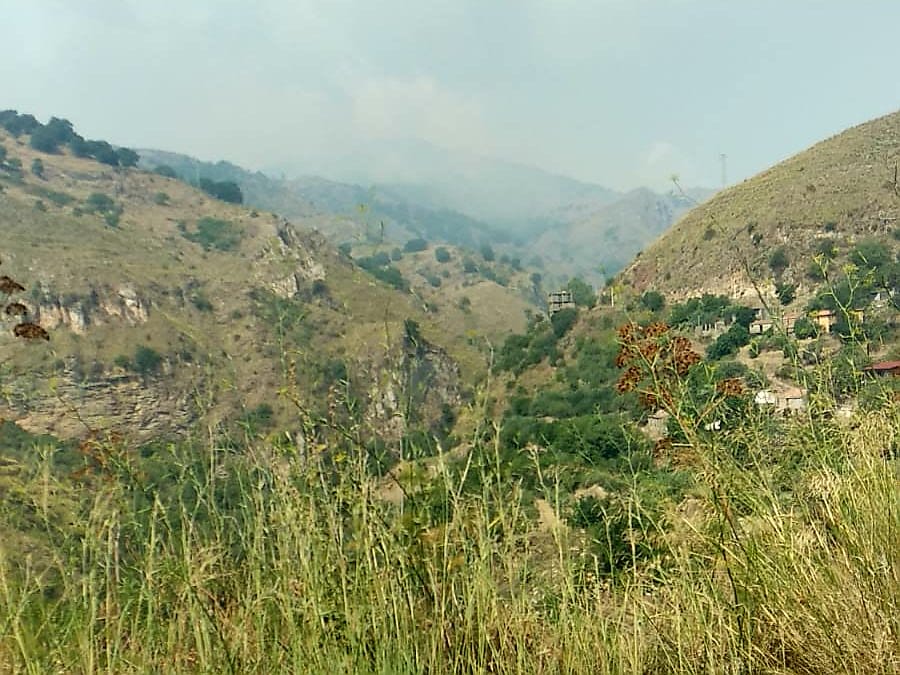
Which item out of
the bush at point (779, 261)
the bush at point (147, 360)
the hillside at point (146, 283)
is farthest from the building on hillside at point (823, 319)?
the bush at point (147, 360)

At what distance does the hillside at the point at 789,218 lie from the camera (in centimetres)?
4159

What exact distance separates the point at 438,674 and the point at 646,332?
1902 millimetres

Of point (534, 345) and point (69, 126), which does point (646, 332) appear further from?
point (69, 126)

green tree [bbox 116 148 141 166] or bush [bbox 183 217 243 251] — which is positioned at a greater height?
green tree [bbox 116 148 141 166]

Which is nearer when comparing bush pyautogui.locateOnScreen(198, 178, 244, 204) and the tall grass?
the tall grass

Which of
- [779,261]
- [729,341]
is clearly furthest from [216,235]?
[729,341]

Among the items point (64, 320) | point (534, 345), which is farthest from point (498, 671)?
point (64, 320)

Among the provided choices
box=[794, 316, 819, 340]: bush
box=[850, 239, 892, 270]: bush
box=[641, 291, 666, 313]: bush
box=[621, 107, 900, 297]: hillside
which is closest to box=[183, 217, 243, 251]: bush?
box=[621, 107, 900, 297]: hillside

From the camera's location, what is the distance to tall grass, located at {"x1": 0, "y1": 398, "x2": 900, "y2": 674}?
2004 millimetres

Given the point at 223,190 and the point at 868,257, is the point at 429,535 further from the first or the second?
the point at 223,190

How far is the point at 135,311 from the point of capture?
59125 mm

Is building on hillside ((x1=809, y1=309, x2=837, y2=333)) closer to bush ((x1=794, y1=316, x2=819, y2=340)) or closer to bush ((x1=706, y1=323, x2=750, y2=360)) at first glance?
bush ((x1=794, y1=316, x2=819, y2=340))

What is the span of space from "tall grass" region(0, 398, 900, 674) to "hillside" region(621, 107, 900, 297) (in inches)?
1455

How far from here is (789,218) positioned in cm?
4638
